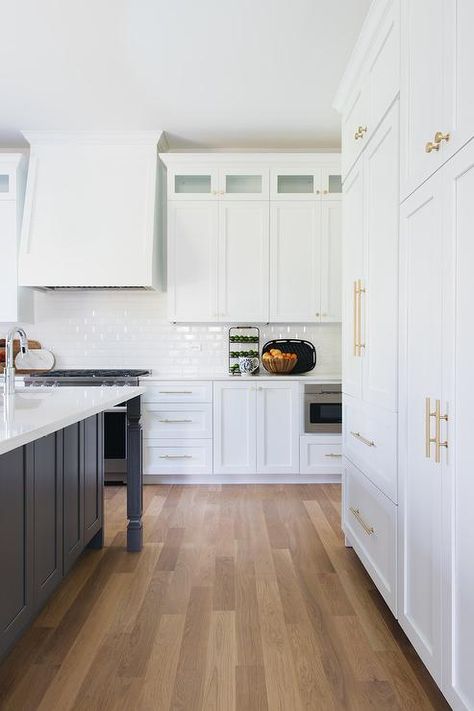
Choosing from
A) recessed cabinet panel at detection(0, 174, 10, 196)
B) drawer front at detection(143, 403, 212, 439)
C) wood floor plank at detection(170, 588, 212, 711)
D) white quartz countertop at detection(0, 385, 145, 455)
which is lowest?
wood floor plank at detection(170, 588, 212, 711)

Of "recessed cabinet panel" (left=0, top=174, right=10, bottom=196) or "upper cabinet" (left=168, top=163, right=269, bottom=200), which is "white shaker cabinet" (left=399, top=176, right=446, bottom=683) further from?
"recessed cabinet panel" (left=0, top=174, right=10, bottom=196)

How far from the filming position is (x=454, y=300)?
50.8 inches

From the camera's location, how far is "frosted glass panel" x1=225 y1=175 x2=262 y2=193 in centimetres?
405

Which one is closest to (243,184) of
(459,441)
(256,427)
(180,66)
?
(180,66)

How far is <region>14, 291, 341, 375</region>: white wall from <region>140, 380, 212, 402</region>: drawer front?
1.72ft

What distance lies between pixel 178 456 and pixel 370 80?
2.86m

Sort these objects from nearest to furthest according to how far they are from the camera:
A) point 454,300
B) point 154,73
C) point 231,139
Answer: point 454,300
point 154,73
point 231,139

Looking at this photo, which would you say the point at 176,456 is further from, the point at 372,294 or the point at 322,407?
the point at 372,294

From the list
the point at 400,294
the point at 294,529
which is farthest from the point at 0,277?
the point at 400,294

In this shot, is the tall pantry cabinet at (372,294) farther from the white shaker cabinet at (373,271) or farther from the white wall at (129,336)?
the white wall at (129,336)

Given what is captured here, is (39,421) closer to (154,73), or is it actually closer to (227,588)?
(227,588)

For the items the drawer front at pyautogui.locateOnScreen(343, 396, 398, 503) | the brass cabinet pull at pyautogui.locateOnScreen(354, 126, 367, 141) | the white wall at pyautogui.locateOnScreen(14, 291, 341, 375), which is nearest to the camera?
the drawer front at pyautogui.locateOnScreen(343, 396, 398, 503)

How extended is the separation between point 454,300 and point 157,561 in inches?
76.0

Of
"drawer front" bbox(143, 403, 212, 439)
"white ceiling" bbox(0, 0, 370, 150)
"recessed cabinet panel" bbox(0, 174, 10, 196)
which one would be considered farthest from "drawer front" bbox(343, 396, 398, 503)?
"recessed cabinet panel" bbox(0, 174, 10, 196)
